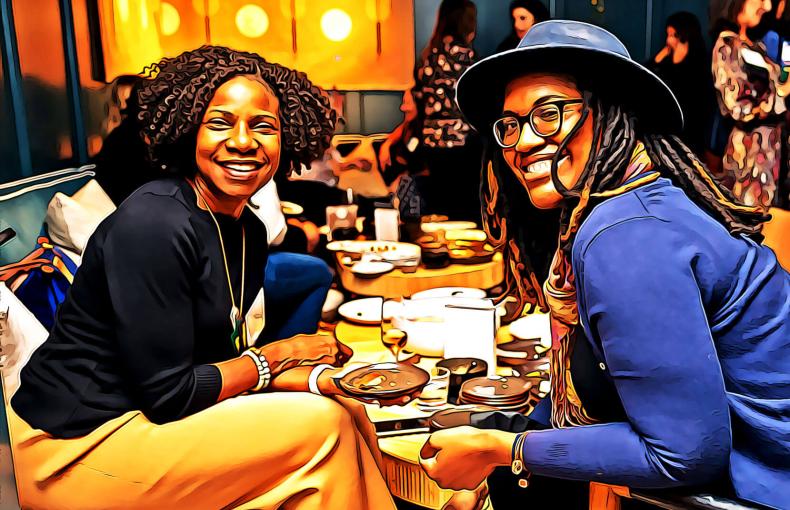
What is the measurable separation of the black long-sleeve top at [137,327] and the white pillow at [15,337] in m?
0.02

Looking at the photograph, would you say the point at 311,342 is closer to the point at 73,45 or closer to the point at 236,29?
the point at 236,29

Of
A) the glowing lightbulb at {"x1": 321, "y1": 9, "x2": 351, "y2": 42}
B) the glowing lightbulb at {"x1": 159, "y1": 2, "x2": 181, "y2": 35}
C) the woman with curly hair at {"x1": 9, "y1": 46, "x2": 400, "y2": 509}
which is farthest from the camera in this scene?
the glowing lightbulb at {"x1": 321, "y1": 9, "x2": 351, "y2": 42}

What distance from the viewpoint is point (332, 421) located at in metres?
1.56

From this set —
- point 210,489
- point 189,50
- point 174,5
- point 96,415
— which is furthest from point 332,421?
point 174,5

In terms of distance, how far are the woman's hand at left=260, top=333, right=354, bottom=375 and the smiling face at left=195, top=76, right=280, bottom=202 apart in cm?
39

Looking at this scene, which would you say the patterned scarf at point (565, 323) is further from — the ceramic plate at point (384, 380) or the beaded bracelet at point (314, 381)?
the beaded bracelet at point (314, 381)

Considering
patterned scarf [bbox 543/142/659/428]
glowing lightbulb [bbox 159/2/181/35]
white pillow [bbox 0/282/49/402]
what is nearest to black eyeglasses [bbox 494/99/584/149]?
patterned scarf [bbox 543/142/659/428]

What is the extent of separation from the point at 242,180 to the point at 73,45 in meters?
Result: 0.60

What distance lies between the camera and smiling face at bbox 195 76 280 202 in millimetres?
1521

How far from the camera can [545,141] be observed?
4.74 ft

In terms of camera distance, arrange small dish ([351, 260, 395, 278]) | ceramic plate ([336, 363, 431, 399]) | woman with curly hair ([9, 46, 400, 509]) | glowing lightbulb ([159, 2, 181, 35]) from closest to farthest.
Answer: woman with curly hair ([9, 46, 400, 509]), ceramic plate ([336, 363, 431, 399]), glowing lightbulb ([159, 2, 181, 35]), small dish ([351, 260, 395, 278])

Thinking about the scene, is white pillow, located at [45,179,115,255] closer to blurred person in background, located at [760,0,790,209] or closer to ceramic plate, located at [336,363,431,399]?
ceramic plate, located at [336,363,431,399]

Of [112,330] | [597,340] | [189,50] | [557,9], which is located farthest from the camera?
[557,9]

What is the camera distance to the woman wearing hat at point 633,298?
1174 millimetres
